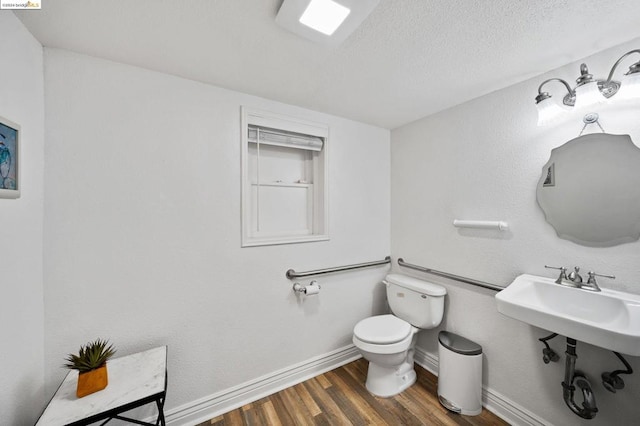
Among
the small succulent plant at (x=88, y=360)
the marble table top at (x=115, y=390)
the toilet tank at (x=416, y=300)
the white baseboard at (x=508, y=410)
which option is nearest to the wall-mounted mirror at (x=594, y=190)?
the toilet tank at (x=416, y=300)

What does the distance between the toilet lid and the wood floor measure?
1.43 ft

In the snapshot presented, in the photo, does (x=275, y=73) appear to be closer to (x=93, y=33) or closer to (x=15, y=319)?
(x=93, y=33)

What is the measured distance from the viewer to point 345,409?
1568 millimetres

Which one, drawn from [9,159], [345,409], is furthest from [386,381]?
[9,159]

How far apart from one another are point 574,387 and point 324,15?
2.18m

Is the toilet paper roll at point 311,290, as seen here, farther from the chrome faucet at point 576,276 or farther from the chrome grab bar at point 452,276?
the chrome faucet at point 576,276

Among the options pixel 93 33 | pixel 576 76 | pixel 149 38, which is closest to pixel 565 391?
pixel 576 76

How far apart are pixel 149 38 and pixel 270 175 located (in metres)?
1.06

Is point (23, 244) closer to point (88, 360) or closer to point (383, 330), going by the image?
point (88, 360)

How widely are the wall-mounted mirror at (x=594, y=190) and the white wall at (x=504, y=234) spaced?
44 millimetres

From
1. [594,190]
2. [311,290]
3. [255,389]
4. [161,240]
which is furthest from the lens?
[311,290]

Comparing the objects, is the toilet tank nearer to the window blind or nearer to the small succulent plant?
the window blind

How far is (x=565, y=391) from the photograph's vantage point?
1.21 meters

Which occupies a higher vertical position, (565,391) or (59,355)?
(59,355)
